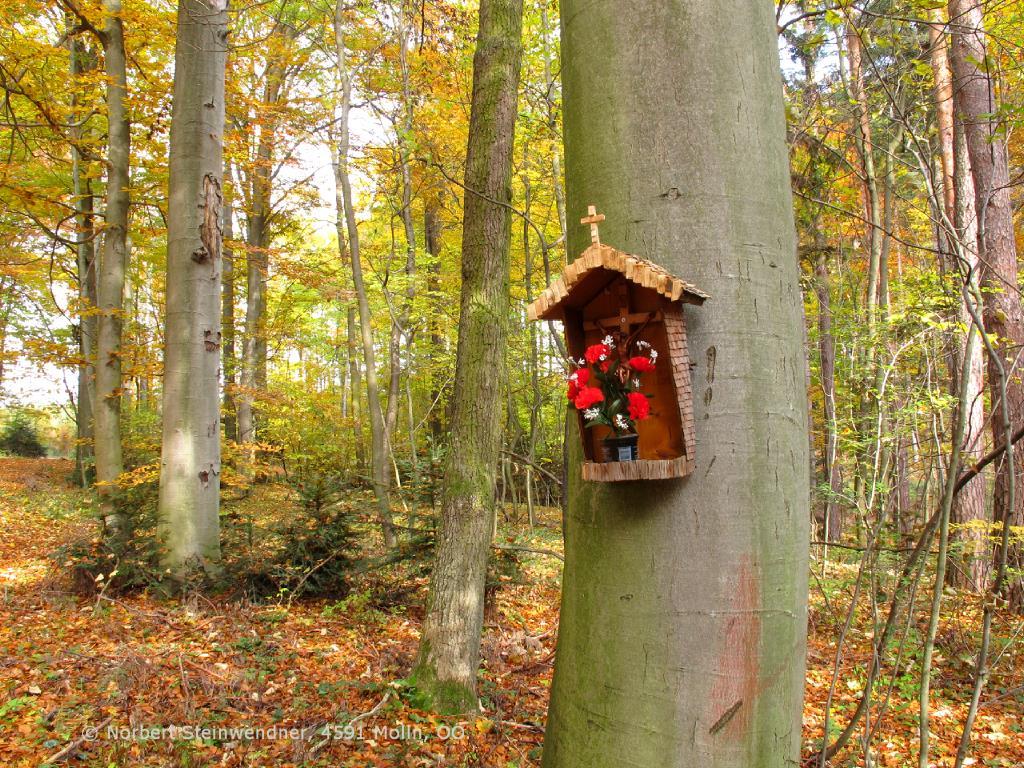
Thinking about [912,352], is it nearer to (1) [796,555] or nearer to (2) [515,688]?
(2) [515,688]

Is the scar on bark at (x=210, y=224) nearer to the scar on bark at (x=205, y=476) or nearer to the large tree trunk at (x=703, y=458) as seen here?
the scar on bark at (x=205, y=476)

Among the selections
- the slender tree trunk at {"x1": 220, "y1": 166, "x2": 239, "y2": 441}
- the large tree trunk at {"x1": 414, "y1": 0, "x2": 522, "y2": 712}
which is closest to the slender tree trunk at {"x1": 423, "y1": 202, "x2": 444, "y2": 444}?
the slender tree trunk at {"x1": 220, "y1": 166, "x2": 239, "y2": 441}

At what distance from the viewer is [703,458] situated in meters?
1.36

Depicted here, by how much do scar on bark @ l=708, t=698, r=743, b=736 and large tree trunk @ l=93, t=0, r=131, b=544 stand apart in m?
9.06

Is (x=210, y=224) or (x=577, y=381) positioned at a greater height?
(x=210, y=224)

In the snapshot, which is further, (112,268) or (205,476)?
(112,268)

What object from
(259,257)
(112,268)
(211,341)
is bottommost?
(211,341)

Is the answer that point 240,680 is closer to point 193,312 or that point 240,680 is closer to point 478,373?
point 478,373

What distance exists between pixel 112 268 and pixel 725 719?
951 cm

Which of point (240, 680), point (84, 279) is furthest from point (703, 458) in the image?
point (84, 279)

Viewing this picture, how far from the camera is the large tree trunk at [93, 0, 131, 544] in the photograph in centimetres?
841

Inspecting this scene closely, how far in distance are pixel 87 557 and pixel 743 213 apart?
6750mm

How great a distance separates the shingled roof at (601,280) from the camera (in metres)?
1.36

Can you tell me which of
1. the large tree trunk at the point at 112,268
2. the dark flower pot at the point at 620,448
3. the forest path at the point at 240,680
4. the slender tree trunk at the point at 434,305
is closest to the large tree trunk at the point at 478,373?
the forest path at the point at 240,680
